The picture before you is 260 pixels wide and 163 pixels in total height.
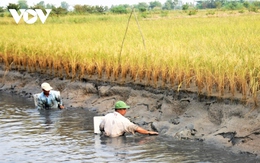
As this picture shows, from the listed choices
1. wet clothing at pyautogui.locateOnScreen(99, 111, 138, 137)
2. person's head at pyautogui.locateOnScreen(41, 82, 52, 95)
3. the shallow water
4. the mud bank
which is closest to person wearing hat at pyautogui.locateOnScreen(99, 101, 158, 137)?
wet clothing at pyautogui.locateOnScreen(99, 111, 138, 137)

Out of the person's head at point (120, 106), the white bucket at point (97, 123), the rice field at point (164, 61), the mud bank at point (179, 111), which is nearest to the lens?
the mud bank at point (179, 111)

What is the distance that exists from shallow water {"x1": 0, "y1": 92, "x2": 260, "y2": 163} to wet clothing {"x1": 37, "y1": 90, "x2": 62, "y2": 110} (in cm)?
90

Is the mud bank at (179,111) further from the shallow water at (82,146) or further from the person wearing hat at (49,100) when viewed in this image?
A: the person wearing hat at (49,100)

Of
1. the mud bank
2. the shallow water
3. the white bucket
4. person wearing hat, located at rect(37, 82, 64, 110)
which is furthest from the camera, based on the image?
person wearing hat, located at rect(37, 82, 64, 110)

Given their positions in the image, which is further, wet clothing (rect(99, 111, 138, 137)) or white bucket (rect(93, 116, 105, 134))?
white bucket (rect(93, 116, 105, 134))

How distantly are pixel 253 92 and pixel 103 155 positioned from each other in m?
2.33

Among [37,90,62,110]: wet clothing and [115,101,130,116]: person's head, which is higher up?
[115,101,130,116]: person's head

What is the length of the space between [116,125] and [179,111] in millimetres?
1344

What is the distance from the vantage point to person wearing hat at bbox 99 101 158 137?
8078 millimetres

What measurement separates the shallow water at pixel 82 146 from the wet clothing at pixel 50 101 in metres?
0.90

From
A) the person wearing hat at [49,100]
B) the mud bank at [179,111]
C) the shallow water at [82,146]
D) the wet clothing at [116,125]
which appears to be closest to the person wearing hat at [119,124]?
the wet clothing at [116,125]

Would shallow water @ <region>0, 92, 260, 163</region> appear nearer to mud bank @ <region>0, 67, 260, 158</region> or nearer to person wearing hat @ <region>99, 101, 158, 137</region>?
person wearing hat @ <region>99, 101, 158, 137</region>

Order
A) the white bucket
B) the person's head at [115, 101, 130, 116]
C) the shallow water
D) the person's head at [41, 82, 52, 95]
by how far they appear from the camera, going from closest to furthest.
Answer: the shallow water → the person's head at [115, 101, 130, 116] → the white bucket → the person's head at [41, 82, 52, 95]

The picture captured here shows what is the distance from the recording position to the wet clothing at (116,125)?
808 centimetres
